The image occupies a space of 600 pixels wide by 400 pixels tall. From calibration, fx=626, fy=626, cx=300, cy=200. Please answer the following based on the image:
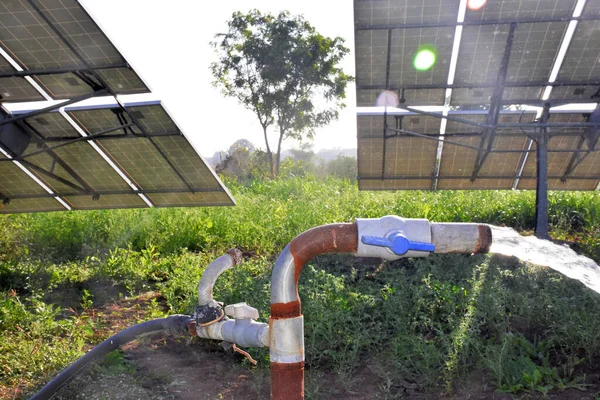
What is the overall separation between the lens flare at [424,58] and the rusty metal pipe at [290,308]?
503cm

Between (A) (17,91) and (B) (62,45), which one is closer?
(B) (62,45)

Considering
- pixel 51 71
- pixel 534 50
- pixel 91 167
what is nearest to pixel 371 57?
pixel 534 50

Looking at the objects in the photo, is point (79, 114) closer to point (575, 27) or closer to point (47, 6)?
point (47, 6)

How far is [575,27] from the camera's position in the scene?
22.6ft

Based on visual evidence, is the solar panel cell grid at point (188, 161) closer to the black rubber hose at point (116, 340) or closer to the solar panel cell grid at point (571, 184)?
the black rubber hose at point (116, 340)

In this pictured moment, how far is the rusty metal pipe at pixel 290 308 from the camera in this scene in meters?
2.58

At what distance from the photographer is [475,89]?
7.59 metres

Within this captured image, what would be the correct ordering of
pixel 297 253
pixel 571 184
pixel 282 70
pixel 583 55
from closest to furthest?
pixel 297 253
pixel 583 55
pixel 571 184
pixel 282 70

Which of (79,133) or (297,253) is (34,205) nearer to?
(79,133)

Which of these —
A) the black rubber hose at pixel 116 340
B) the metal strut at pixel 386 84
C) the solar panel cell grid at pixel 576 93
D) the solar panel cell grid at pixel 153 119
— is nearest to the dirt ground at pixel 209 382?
the black rubber hose at pixel 116 340

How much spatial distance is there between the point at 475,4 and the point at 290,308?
507 centimetres

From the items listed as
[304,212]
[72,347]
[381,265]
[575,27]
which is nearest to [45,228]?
[304,212]

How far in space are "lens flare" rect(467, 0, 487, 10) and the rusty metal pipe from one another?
4.88 metres

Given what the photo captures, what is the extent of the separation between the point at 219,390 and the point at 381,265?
270 cm
